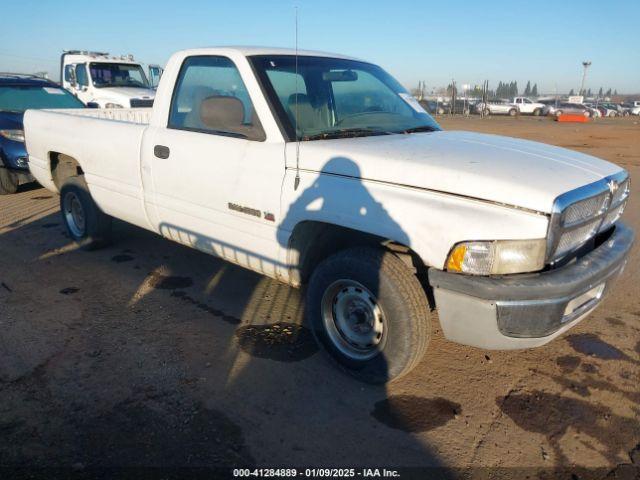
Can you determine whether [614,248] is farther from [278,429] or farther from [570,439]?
[278,429]

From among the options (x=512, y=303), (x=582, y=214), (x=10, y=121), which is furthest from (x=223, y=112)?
(x=10, y=121)

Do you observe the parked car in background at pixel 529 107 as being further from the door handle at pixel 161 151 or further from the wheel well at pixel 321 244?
the wheel well at pixel 321 244

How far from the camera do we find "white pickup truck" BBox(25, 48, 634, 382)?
96.6 inches

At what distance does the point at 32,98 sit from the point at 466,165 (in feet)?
28.9

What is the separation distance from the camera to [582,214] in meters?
2.64

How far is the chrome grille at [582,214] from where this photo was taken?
2406 mm

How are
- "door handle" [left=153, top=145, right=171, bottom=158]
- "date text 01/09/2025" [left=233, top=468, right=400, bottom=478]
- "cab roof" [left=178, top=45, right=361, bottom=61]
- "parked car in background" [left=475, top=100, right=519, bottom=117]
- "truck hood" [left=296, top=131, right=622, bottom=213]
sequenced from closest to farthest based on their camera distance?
"date text 01/09/2025" [left=233, top=468, right=400, bottom=478]
"truck hood" [left=296, top=131, right=622, bottom=213]
"cab roof" [left=178, top=45, right=361, bottom=61]
"door handle" [left=153, top=145, right=171, bottom=158]
"parked car in background" [left=475, top=100, right=519, bottom=117]

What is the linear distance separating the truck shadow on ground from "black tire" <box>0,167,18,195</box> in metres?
4.03

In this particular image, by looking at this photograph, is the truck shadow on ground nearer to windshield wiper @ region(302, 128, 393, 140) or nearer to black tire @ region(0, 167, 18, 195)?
windshield wiper @ region(302, 128, 393, 140)

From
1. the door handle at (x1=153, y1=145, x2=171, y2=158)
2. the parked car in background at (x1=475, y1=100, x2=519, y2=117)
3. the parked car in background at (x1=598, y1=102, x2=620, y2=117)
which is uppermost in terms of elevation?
the door handle at (x1=153, y1=145, x2=171, y2=158)

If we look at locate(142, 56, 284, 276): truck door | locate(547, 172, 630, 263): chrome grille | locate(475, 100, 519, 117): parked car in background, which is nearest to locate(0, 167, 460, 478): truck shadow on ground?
locate(142, 56, 284, 276): truck door

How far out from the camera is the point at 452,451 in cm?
250

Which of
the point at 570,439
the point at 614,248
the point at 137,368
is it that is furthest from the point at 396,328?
the point at 137,368

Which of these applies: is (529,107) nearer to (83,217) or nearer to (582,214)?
(83,217)
